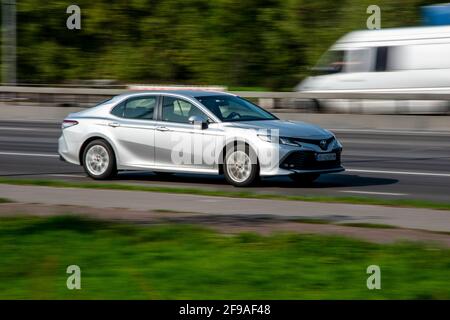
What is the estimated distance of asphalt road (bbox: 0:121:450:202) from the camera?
14984 mm

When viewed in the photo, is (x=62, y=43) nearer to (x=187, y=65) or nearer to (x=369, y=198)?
(x=187, y=65)

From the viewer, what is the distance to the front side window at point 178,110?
51.0 feet

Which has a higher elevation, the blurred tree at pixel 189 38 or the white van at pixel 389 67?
the blurred tree at pixel 189 38

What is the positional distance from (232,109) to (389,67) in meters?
14.2

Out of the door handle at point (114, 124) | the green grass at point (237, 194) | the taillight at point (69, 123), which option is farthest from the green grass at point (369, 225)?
the taillight at point (69, 123)

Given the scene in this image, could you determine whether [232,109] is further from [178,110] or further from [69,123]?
[69,123]

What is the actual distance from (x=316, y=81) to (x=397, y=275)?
2252cm

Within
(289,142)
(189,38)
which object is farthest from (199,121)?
(189,38)

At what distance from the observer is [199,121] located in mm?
15219

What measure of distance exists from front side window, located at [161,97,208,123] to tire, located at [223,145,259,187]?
88 centimetres

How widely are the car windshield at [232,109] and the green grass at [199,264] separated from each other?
16.3 feet

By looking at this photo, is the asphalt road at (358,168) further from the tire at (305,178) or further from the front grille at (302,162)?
the front grille at (302,162)

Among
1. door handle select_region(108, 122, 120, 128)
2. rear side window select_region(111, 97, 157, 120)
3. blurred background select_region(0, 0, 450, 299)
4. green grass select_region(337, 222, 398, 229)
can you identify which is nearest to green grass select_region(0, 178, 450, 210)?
blurred background select_region(0, 0, 450, 299)

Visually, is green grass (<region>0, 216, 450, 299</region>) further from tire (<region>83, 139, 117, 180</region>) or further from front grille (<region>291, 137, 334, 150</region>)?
tire (<region>83, 139, 117, 180</region>)
